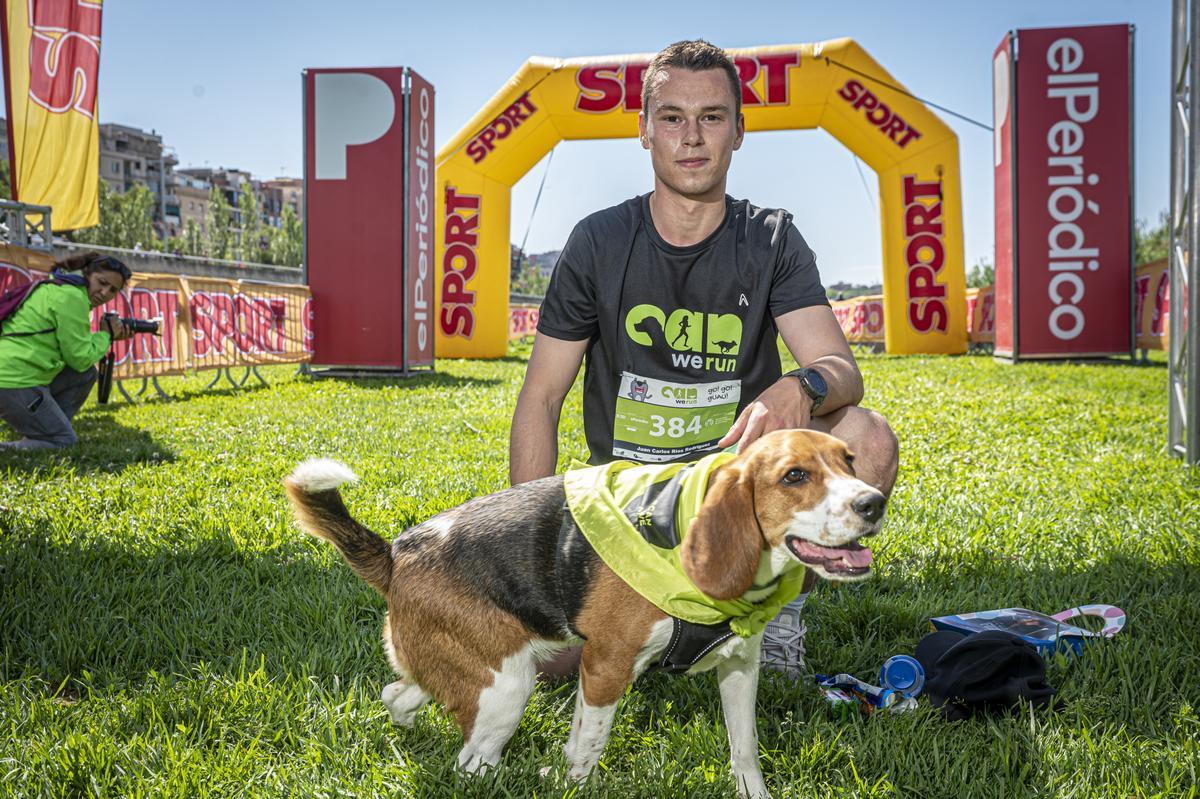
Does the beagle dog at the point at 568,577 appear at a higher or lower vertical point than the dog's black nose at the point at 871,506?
lower

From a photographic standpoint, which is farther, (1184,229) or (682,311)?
(1184,229)

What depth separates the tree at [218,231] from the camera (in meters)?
73.9

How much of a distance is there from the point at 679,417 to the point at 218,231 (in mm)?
81076

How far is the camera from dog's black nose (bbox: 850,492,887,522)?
1.80 metres

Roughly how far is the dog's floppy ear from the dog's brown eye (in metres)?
0.09

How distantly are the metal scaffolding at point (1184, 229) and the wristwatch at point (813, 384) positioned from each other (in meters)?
4.52

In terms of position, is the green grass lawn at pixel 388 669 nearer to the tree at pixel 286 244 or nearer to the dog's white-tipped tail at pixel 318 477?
the dog's white-tipped tail at pixel 318 477

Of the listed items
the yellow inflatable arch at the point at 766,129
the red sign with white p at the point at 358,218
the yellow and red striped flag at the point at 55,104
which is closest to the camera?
the yellow and red striped flag at the point at 55,104

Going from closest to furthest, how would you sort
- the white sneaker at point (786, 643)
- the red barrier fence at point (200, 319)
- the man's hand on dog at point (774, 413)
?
the man's hand on dog at point (774, 413)
the white sneaker at point (786, 643)
the red barrier fence at point (200, 319)

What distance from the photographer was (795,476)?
1.90 m

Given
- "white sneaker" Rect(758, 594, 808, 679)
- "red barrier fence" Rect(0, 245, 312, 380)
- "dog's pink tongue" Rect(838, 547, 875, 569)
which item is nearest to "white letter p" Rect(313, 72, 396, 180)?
"red barrier fence" Rect(0, 245, 312, 380)

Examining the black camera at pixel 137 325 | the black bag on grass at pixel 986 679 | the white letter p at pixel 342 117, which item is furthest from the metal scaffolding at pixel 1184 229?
the white letter p at pixel 342 117

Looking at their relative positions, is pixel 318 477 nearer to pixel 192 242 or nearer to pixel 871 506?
pixel 871 506

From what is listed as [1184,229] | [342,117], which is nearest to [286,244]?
[342,117]
